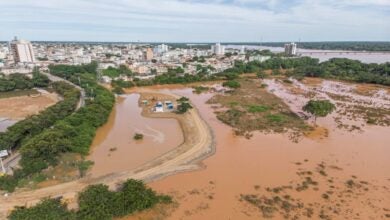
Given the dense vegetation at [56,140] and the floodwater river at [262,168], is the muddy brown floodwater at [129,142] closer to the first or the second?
the floodwater river at [262,168]

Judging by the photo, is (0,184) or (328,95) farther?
(328,95)

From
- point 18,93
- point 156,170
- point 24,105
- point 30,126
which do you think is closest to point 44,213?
point 156,170

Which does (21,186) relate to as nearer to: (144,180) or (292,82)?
(144,180)

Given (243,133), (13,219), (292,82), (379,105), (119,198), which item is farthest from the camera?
(292,82)

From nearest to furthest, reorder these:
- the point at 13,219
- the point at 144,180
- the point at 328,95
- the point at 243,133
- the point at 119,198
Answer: the point at 13,219
the point at 119,198
the point at 144,180
the point at 243,133
the point at 328,95

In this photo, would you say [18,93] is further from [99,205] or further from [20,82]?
[99,205]

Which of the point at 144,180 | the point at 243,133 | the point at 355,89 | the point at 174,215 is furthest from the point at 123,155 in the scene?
the point at 355,89
